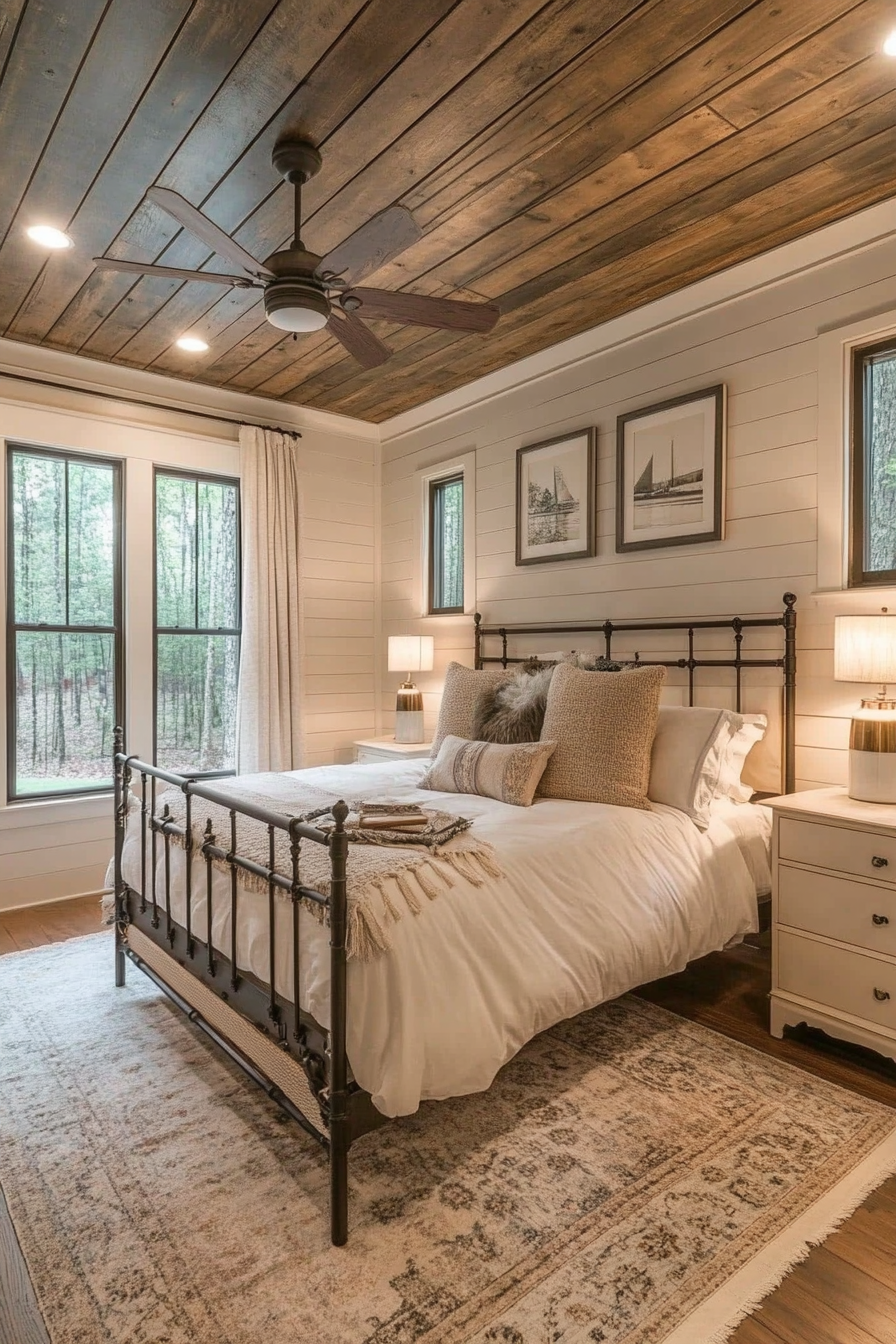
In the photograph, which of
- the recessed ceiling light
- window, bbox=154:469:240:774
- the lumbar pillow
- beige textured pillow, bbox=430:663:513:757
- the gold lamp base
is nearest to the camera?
the recessed ceiling light

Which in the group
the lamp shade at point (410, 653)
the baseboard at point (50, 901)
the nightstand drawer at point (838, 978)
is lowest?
the baseboard at point (50, 901)

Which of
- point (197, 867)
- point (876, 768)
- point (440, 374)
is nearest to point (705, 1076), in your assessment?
point (876, 768)

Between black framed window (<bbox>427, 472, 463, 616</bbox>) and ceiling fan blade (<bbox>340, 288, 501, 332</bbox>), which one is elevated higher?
ceiling fan blade (<bbox>340, 288, 501, 332</bbox>)

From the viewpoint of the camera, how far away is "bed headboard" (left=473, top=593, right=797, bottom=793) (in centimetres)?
300

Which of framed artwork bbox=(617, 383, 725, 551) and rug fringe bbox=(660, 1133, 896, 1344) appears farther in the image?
framed artwork bbox=(617, 383, 725, 551)

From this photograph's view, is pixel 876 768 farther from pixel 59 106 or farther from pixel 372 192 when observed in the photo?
pixel 59 106

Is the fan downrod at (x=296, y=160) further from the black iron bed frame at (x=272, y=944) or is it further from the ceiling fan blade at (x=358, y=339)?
the black iron bed frame at (x=272, y=944)

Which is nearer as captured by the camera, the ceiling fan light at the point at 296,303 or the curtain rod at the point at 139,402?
the ceiling fan light at the point at 296,303

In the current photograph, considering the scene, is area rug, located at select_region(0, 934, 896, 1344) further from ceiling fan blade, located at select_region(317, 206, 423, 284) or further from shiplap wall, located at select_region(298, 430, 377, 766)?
shiplap wall, located at select_region(298, 430, 377, 766)

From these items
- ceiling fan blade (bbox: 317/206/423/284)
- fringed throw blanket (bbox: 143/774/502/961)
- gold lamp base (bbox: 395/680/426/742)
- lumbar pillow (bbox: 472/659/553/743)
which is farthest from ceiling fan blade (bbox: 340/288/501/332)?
gold lamp base (bbox: 395/680/426/742)

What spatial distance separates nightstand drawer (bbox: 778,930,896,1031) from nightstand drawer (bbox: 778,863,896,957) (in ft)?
0.16

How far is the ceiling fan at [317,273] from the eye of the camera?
2.11 metres

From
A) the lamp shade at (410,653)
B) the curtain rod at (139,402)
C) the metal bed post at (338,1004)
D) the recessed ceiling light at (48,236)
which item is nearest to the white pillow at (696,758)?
the metal bed post at (338,1004)

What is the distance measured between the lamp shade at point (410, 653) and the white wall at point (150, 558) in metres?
0.65
